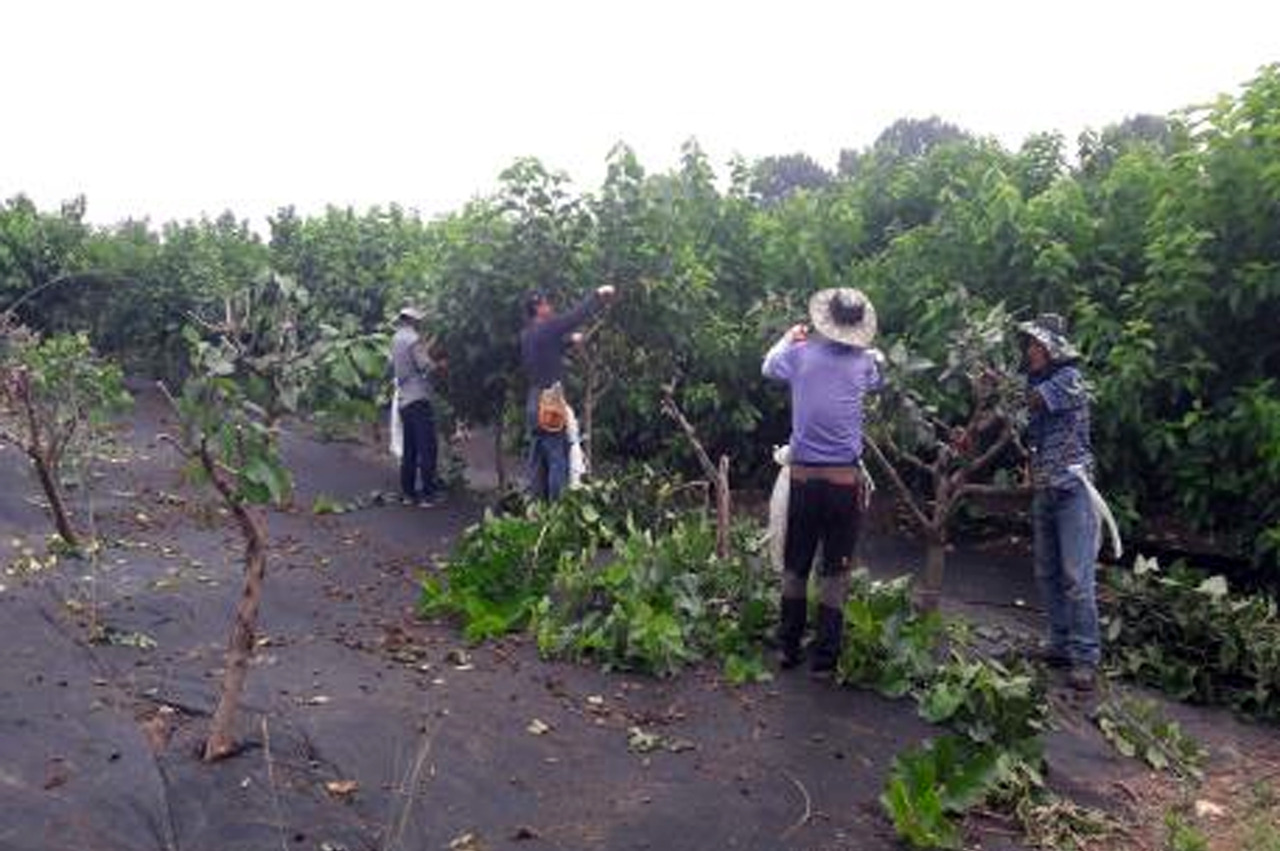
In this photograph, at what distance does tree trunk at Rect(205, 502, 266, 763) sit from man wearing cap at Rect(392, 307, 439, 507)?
5419mm

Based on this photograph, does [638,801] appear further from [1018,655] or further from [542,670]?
[1018,655]

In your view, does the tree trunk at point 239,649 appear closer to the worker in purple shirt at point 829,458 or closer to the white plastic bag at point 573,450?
the worker in purple shirt at point 829,458

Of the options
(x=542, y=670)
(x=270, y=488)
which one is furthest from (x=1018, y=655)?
(x=270, y=488)

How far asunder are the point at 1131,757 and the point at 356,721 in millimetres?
3266

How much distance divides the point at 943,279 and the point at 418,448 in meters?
4.30

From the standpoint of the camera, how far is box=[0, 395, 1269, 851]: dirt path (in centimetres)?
443

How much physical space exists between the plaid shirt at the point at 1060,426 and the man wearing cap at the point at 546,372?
11.1 feet

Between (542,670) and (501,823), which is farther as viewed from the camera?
(542,670)

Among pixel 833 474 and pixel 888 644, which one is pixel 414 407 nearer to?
pixel 833 474

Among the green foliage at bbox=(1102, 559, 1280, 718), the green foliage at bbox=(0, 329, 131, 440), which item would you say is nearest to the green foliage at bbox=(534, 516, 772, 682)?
the green foliage at bbox=(1102, 559, 1280, 718)

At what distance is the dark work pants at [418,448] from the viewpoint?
1059 centimetres

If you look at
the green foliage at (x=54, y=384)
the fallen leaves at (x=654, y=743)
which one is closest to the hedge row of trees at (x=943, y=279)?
the green foliage at (x=54, y=384)

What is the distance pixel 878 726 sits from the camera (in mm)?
5613

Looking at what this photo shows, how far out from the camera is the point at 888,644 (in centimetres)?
601
